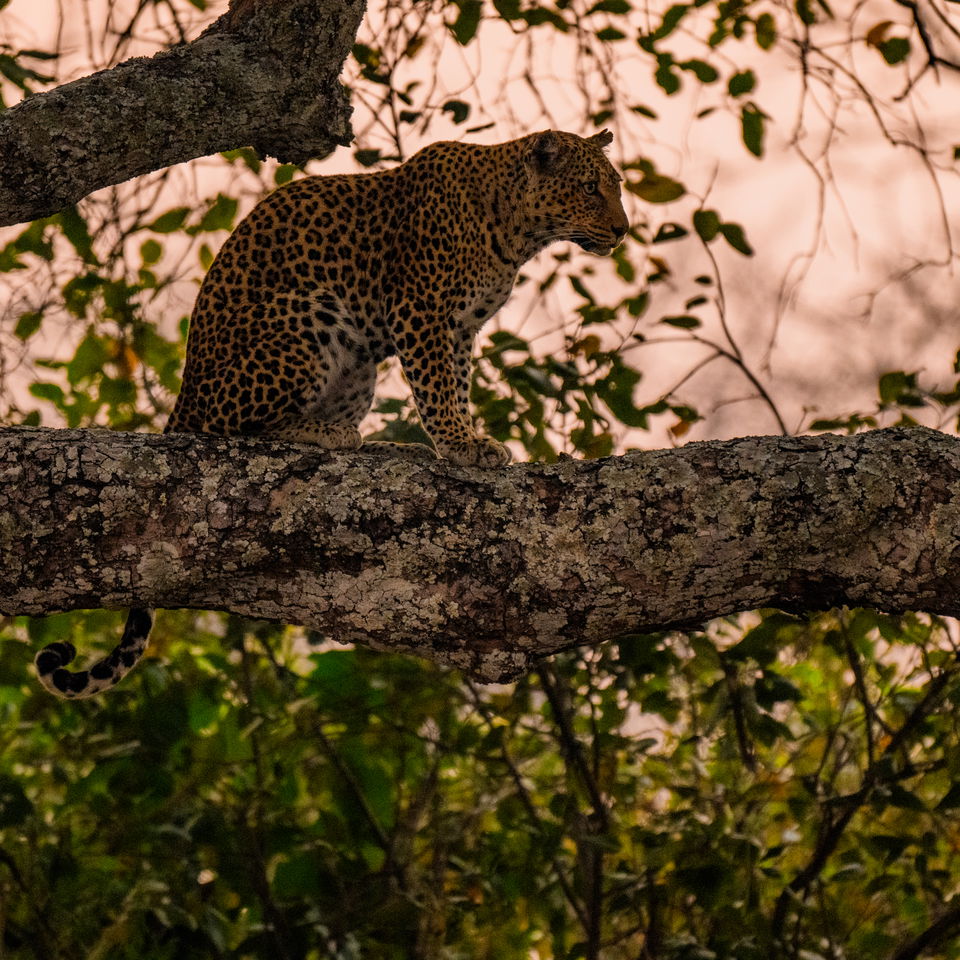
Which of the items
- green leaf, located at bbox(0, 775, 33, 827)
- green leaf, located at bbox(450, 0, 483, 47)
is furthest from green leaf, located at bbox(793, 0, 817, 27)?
green leaf, located at bbox(0, 775, 33, 827)

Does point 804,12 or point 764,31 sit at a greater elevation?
point 804,12

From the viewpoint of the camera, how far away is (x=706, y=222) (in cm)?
407

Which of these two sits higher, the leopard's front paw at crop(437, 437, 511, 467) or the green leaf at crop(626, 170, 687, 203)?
the green leaf at crop(626, 170, 687, 203)

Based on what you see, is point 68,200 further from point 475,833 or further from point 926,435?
point 475,833

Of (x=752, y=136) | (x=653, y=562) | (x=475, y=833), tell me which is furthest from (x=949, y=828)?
(x=653, y=562)

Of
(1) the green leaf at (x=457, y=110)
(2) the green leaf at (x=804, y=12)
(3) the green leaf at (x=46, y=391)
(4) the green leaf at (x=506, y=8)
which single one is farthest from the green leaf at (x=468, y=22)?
(3) the green leaf at (x=46, y=391)

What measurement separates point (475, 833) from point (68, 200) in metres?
3.47

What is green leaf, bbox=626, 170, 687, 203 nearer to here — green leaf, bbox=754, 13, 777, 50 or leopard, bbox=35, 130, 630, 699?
leopard, bbox=35, 130, 630, 699

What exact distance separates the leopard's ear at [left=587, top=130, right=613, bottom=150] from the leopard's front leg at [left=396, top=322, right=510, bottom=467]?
106cm

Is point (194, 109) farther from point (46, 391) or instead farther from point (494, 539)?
point (46, 391)

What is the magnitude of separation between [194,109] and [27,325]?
5.87 ft

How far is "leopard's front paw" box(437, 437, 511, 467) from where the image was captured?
374 centimetres

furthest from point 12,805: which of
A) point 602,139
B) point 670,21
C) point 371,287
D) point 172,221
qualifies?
point 670,21

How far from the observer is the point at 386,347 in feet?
13.1
